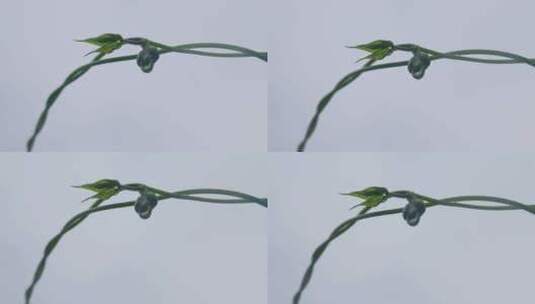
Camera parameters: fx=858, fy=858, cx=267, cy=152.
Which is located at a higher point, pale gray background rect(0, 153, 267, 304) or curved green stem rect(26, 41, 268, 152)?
curved green stem rect(26, 41, 268, 152)

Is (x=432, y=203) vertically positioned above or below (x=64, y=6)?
below

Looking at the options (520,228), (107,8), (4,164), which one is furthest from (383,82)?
(4,164)

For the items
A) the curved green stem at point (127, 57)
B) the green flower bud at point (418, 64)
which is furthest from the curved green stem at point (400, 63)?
the curved green stem at point (127, 57)

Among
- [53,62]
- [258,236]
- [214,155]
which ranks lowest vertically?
[258,236]

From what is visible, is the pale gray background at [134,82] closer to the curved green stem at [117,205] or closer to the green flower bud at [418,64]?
the curved green stem at [117,205]

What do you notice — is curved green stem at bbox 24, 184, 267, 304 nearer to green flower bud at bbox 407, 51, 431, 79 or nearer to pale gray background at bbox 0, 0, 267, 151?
pale gray background at bbox 0, 0, 267, 151

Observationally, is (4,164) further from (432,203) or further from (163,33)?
(432,203)

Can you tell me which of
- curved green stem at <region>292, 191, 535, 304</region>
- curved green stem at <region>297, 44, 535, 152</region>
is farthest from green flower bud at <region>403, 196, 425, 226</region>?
curved green stem at <region>297, 44, 535, 152</region>
